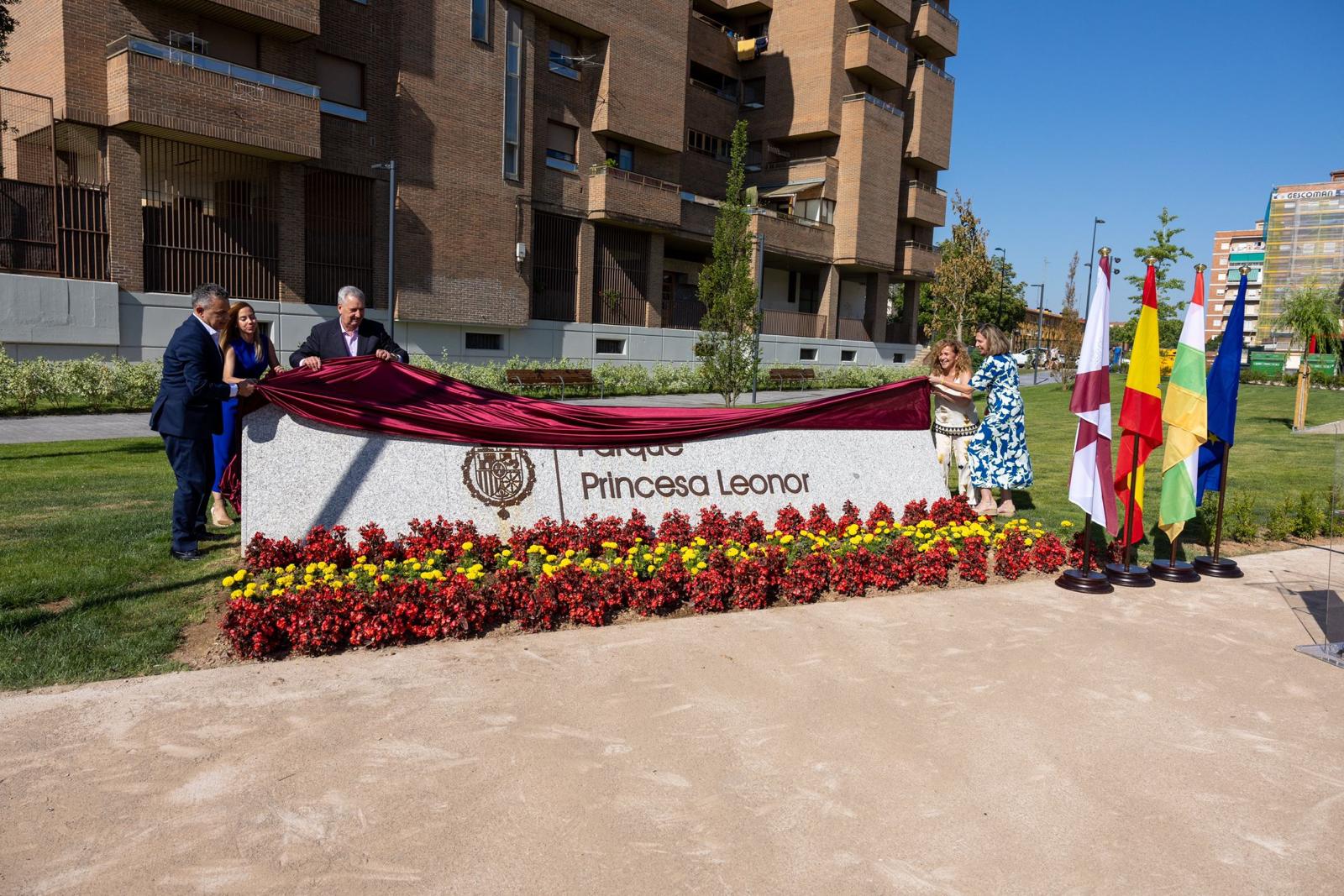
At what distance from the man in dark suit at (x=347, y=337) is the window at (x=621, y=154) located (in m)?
26.5

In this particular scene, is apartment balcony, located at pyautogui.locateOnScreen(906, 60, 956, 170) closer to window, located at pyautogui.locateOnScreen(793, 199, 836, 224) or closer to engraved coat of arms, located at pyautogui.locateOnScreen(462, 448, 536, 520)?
window, located at pyautogui.locateOnScreen(793, 199, 836, 224)

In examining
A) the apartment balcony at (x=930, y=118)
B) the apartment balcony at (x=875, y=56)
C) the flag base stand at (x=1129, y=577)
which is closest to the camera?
the flag base stand at (x=1129, y=577)

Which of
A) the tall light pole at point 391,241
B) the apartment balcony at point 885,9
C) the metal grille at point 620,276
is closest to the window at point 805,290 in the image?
the apartment balcony at point 885,9

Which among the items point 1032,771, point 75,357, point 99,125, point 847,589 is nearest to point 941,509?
point 847,589

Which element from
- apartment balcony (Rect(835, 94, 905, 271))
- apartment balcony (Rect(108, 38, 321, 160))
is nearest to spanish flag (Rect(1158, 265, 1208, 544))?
apartment balcony (Rect(108, 38, 321, 160))

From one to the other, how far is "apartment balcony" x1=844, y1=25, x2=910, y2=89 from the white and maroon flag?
37.3m

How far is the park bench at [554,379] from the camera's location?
2441 cm

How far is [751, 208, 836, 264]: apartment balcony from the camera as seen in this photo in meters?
37.1

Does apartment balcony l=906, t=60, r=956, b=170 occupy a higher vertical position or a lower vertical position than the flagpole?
higher

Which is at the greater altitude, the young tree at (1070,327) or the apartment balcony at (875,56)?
the apartment balcony at (875,56)

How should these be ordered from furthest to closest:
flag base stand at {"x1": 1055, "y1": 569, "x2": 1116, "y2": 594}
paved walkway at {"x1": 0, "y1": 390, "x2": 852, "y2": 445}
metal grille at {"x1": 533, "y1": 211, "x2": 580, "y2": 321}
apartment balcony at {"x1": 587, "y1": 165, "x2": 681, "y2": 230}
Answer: apartment balcony at {"x1": 587, "y1": 165, "x2": 681, "y2": 230} → metal grille at {"x1": 533, "y1": 211, "x2": 580, "y2": 321} → paved walkway at {"x1": 0, "y1": 390, "x2": 852, "y2": 445} → flag base stand at {"x1": 1055, "y1": 569, "x2": 1116, "y2": 594}

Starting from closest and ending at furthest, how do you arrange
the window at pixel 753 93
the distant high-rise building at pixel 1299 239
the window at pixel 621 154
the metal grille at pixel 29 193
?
the metal grille at pixel 29 193
the window at pixel 621 154
the window at pixel 753 93
the distant high-rise building at pixel 1299 239

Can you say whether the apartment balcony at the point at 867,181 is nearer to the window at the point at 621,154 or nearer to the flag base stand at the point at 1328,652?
the window at the point at 621,154

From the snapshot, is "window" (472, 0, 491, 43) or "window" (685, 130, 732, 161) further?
"window" (685, 130, 732, 161)
